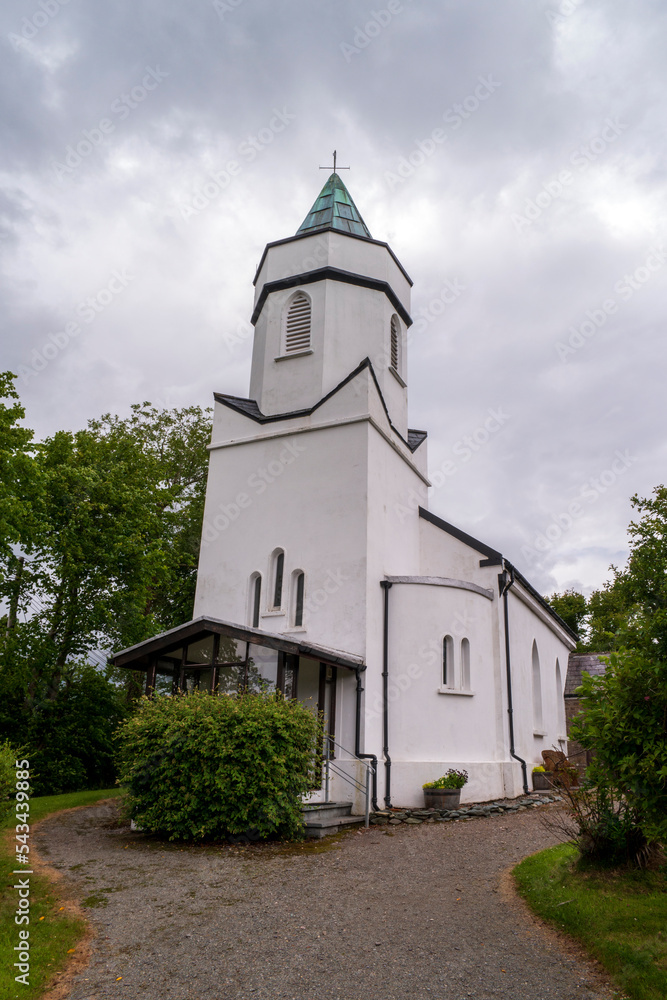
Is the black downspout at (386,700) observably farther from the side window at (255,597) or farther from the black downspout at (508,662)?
the black downspout at (508,662)

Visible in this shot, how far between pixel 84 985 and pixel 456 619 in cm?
1158

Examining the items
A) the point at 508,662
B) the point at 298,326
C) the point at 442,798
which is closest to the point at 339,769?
the point at 442,798

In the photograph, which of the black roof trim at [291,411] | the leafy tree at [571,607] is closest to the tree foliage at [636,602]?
the leafy tree at [571,607]

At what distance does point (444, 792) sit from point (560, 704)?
12.2 meters

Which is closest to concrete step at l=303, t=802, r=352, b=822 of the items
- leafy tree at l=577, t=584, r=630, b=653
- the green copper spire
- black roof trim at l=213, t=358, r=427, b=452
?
black roof trim at l=213, t=358, r=427, b=452

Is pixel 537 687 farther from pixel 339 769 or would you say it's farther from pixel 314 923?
pixel 314 923

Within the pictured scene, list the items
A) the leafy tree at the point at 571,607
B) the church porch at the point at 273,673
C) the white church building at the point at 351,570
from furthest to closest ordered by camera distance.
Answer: the leafy tree at the point at 571,607
the white church building at the point at 351,570
the church porch at the point at 273,673

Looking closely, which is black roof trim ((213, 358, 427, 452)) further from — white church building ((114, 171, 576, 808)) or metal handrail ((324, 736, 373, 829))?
metal handrail ((324, 736, 373, 829))

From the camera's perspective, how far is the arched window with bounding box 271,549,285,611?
54.3 ft

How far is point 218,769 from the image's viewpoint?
35.2ft

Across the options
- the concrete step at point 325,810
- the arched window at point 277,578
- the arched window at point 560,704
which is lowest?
the concrete step at point 325,810

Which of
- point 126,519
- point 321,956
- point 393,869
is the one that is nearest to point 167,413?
point 126,519

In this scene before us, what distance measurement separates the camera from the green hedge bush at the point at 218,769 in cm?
1066

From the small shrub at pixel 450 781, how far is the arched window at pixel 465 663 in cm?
210
